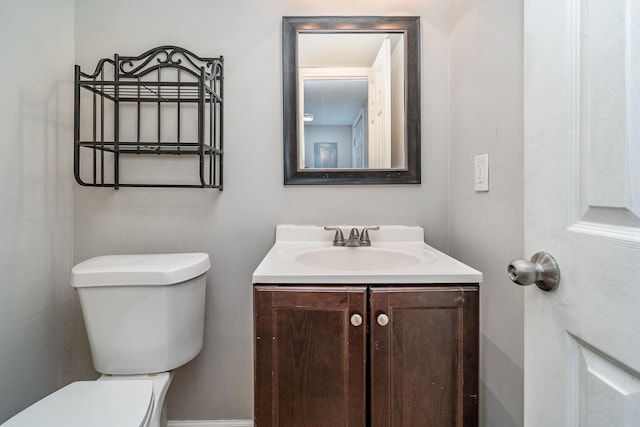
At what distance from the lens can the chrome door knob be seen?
510 mm

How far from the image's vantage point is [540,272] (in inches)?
20.5

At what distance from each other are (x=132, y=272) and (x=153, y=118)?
2.21 ft

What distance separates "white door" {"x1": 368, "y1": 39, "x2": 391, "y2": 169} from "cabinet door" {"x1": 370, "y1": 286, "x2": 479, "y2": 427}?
702 mm

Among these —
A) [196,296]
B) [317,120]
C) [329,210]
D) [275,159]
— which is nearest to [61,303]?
[196,296]

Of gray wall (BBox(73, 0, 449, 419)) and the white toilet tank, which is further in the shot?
gray wall (BBox(73, 0, 449, 419))

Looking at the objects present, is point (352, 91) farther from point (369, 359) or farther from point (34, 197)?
point (34, 197)

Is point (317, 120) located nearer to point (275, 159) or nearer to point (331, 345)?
point (275, 159)

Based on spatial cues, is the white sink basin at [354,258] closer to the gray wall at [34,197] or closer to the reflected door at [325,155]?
the reflected door at [325,155]

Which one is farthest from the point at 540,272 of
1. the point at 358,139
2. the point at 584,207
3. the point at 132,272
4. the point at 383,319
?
the point at 132,272

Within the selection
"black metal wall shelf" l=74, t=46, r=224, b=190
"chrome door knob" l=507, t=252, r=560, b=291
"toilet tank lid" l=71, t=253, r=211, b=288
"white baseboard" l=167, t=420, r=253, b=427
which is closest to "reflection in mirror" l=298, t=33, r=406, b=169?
"black metal wall shelf" l=74, t=46, r=224, b=190

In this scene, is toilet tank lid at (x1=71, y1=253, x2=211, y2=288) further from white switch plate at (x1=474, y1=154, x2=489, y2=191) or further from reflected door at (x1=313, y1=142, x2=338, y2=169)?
white switch plate at (x1=474, y1=154, x2=489, y2=191)

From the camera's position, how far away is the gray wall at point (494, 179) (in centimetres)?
95

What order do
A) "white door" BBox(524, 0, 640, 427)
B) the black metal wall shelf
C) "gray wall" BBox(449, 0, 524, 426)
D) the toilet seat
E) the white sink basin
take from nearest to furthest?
"white door" BBox(524, 0, 640, 427) < the toilet seat < "gray wall" BBox(449, 0, 524, 426) < the white sink basin < the black metal wall shelf

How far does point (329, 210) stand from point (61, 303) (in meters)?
1.14
